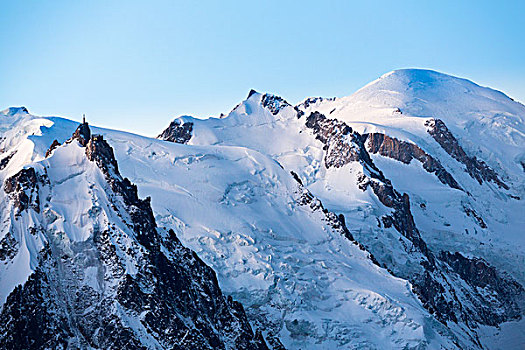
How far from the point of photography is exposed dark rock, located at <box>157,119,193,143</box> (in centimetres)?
17625

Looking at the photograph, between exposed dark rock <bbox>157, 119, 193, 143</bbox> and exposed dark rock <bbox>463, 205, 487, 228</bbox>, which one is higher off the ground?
exposed dark rock <bbox>157, 119, 193, 143</bbox>

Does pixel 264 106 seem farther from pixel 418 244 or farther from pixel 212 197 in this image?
pixel 212 197

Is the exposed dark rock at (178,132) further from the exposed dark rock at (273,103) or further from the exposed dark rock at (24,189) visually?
the exposed dark rock at (24,189)

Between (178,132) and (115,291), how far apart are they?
100887mm

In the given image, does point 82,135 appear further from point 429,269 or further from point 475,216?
point 475,216

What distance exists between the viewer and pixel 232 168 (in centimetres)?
13025

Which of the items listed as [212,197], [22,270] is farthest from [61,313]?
[212,197]

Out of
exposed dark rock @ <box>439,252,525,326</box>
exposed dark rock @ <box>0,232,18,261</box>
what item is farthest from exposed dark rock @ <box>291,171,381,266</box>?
exposed dark rock @ <box>0,232,18,261</box>

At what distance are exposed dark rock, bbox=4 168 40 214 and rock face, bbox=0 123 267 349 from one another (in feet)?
0.34

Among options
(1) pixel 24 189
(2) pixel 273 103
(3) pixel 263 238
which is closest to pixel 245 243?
(3) pixel 263 238

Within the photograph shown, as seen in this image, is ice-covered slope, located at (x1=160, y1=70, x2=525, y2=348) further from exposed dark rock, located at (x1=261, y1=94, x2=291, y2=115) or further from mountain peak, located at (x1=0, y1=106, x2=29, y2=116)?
mountain peak, located at (x1=0, y1=106, x2=29, y2=116)

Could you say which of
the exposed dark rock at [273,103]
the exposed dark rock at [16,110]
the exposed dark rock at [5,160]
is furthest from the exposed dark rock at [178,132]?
the exposed dark rock at [5,160]

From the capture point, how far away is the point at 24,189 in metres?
85.9

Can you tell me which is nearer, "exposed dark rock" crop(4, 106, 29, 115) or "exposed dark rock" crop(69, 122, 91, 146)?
"exposed dark rock" crop(69, 122, 91, 146)
